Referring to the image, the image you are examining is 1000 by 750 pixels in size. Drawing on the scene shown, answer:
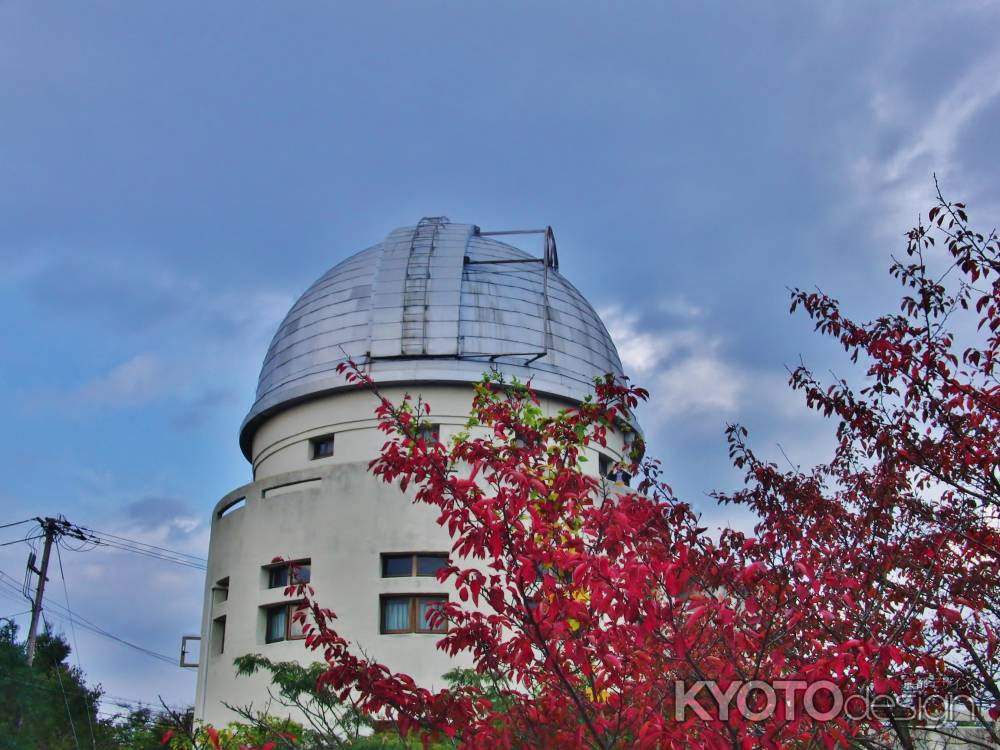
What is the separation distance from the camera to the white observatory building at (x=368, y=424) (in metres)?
19.1

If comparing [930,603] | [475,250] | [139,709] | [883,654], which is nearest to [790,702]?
[883,654]

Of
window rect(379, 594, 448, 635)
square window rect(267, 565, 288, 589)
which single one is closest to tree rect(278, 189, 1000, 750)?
window rect(379, 594, 448, 635)

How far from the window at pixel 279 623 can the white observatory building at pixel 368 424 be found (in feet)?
0.14

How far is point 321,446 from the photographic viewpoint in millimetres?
22172

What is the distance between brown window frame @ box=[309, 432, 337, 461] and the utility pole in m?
12.9

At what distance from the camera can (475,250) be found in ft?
84.3

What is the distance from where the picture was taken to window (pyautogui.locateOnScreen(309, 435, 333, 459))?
21.9 metres

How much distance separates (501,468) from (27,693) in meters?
14.3

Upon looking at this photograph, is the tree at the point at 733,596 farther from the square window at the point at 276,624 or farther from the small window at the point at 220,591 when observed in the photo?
the small window at the point at 220,591

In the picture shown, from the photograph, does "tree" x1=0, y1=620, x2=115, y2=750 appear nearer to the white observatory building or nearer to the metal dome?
the white observatory building

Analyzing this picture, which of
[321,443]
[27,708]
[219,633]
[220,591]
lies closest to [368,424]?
[321,443]

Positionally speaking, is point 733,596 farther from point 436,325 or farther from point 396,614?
point 436,325

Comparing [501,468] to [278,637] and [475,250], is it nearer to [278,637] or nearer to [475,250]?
[278,637]

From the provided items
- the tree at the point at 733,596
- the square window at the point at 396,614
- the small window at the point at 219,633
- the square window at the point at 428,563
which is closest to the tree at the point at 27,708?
the small window at the point at 219,633
